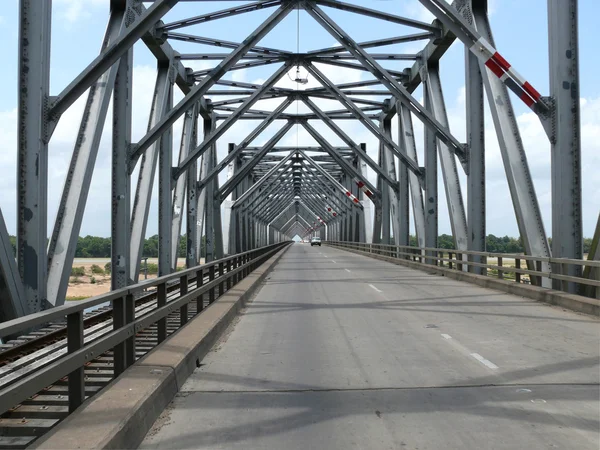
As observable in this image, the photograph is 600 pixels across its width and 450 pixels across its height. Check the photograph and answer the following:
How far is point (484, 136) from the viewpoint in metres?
20.6

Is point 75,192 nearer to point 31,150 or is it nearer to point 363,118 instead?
point 31,150

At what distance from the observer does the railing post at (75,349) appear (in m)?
4.94

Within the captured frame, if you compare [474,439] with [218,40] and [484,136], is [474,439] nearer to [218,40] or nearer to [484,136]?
[484,136]

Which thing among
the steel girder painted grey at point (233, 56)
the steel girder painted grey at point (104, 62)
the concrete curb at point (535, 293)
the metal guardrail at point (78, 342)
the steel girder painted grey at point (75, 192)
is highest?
the steel girder painted grey at point (233, 56)

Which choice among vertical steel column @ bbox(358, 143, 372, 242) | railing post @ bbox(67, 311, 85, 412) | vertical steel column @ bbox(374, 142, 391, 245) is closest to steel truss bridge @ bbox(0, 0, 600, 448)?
railing post @ bbox(67, 311, 85, 412)

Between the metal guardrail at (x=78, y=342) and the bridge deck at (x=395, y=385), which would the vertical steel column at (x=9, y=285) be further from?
the bridge deck at (x=395, y=385)

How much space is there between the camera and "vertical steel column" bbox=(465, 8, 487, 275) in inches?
807

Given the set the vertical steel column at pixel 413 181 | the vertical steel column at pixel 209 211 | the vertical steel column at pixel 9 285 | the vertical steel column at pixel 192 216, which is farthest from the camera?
the vertical steel column at pixel 209 211

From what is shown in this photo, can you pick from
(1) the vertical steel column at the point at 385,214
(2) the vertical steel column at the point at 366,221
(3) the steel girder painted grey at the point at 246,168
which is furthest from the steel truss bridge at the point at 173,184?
(2) the vertical steel column at the point at 366,221

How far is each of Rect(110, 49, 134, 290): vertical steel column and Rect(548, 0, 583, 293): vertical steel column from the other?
10.1 meters

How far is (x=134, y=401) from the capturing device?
5117 mm

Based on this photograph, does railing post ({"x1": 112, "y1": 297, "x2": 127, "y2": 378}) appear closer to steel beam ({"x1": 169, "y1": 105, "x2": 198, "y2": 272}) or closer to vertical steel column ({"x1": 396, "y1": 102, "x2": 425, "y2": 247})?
steel beam ({"x1": 169, "y1": 105, "x2": 198, "y2": 272})

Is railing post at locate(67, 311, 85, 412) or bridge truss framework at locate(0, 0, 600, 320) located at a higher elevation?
bridge truss framework at locate(0, 0, 600, 320)

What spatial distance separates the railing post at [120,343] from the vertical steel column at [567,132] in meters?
10.5
